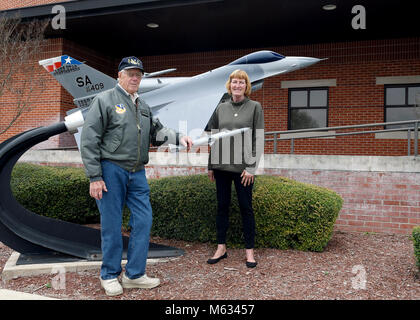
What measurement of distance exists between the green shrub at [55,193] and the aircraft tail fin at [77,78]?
1.43m

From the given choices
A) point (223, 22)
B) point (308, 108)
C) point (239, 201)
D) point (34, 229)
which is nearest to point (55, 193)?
point (34, 229)

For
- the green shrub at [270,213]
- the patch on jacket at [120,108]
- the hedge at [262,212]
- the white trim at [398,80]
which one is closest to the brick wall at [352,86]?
the white trim at [398,80]

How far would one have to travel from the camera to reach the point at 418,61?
10.1 m

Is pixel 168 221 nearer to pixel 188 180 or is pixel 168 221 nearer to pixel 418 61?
pixel 188 180

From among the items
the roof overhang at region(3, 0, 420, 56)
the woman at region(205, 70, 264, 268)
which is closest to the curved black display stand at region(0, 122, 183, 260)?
the woman at region(205, 70, 264, 268)

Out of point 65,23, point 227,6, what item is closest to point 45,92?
point 65,23

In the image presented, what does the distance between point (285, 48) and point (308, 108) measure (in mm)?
2019

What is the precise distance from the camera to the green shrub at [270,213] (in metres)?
4.59

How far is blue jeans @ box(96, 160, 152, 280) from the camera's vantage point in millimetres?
3205

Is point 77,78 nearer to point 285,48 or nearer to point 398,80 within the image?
point 285,48

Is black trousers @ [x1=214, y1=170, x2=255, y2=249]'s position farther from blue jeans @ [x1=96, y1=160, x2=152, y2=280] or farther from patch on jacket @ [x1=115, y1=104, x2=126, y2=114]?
patch on jacket @ [x1=115, y1=104, x2=126, y2=114]

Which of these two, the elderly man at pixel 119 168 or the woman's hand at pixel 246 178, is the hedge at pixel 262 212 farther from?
the elderly man at pixel 119 168

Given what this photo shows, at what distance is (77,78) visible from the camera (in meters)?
6.14

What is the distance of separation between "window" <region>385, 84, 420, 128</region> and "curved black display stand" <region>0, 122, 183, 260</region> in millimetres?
8700
